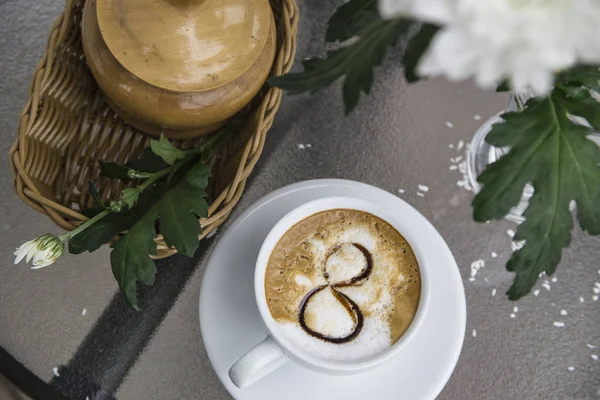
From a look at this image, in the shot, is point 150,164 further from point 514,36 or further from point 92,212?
point 514,36

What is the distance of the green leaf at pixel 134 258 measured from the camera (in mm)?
583

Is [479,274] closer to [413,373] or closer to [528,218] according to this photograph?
[413,373]

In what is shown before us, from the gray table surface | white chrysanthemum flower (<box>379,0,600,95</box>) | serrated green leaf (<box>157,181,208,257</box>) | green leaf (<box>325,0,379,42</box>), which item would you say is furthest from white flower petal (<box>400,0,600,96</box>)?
the gray table surface

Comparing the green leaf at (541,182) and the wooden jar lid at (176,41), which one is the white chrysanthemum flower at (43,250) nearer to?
the wooden jar lid at (176,41)

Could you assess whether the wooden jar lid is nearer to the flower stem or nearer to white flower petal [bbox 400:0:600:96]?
the flower stem

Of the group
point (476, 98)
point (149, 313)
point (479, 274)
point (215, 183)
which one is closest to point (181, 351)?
point (149, 313)

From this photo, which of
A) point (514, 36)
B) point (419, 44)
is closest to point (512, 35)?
point (514, 36)

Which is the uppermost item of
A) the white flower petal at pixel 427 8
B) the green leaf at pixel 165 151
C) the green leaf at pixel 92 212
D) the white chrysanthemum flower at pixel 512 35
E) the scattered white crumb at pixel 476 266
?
the white flower petal at pixel 427 8

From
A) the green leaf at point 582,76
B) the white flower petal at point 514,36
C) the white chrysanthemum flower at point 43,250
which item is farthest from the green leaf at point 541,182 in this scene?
the white chrysanthemum flower at point 43,250

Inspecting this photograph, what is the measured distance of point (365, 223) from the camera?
25.5 inches

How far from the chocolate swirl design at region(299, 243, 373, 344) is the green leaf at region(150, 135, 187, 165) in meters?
0.17

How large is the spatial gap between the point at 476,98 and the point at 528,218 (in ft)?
1.28

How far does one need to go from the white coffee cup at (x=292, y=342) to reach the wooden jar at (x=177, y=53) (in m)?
0.13

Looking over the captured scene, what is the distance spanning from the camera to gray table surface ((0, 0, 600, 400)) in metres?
0.74
